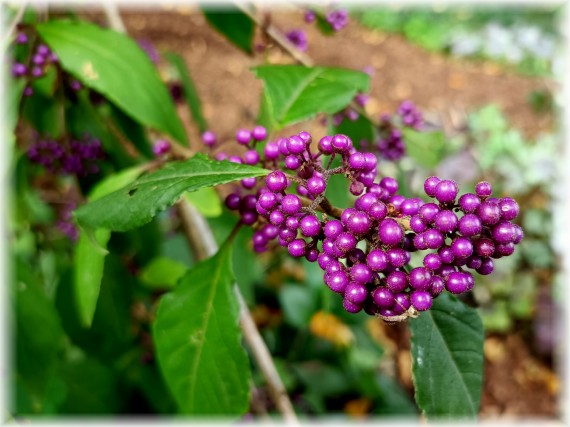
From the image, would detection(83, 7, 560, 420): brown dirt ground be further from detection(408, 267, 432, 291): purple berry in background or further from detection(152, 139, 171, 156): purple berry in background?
detection(408, 267, 432, 291): purple berry in background

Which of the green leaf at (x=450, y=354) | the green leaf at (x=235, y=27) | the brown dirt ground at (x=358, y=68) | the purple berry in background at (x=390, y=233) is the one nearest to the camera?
the purple berry in background at (x=390, y=233)

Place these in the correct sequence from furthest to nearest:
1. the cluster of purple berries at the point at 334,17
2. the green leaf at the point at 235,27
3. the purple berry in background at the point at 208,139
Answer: the green leaf at the point at 235,27 → the cluster of purple berries at the point at 334,17 → the purple berry in background at the point at 208,139

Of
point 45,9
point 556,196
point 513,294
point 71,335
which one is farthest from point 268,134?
point 556,196

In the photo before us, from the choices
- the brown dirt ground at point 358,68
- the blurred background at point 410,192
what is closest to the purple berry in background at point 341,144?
the blurred background at point 410,192

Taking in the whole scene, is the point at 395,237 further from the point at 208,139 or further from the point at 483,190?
the point at 208,139

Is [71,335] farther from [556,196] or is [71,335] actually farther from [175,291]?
[556,196]

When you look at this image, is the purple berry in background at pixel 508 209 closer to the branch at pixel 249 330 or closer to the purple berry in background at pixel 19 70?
the branch at pixel 249 330

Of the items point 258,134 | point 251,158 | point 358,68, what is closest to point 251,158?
point 251,158
